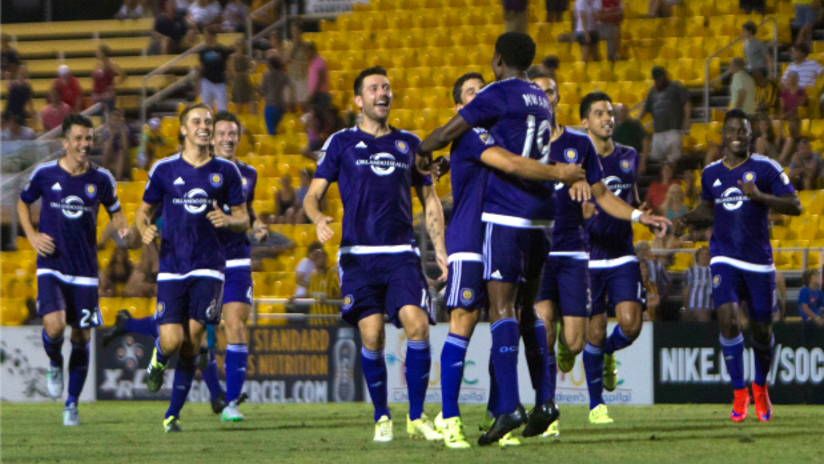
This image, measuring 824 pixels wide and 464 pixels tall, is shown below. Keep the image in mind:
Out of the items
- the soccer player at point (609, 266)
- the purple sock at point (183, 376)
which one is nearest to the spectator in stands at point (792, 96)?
the soccer player at point (609, 266)

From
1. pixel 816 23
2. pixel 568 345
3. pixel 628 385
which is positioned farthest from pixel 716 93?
pixel 568 345

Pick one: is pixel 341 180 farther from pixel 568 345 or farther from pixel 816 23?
pixel 816 23

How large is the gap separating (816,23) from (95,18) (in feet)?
49.6

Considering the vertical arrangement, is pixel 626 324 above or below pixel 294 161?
below

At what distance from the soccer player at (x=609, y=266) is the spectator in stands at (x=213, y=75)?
35.2 ft

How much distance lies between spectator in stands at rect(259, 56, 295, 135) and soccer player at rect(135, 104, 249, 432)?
9801 millimetres

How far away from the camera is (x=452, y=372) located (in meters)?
7.18

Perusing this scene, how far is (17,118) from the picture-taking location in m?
20.8

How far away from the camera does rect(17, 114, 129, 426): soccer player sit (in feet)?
35.1

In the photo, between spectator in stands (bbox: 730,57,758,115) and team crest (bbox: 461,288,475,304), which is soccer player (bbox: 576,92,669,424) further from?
spectator in stands (bbox: 730,57,758,115)

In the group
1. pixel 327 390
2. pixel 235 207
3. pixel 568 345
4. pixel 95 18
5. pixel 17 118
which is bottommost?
pixel 327 390

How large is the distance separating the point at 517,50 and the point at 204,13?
1634cm

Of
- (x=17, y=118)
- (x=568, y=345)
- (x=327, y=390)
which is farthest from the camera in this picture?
(x=17, y=118)

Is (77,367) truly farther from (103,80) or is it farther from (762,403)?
(103,80)
